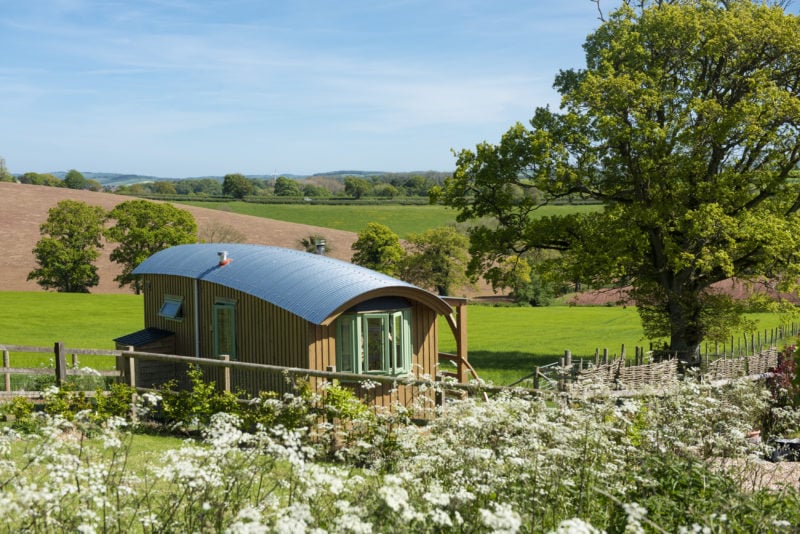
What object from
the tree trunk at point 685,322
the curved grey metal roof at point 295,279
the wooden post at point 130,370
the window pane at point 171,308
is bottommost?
the tree trunk at point 685,322

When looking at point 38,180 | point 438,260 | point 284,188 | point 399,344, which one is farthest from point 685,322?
point 38,180

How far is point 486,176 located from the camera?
28062mm

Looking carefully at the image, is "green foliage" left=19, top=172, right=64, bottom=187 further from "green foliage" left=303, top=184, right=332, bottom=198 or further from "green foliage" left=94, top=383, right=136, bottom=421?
"green foliage" left=94, top=383, right=136, bottom=421

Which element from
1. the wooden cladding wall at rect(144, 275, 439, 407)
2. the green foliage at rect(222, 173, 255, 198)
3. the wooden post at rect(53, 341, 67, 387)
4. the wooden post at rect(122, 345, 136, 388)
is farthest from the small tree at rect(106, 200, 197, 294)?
the green foliage at rect(222, 173, 255, 198)

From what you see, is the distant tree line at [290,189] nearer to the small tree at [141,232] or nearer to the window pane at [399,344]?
the small tree at [141,232]

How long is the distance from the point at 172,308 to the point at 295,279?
14.0 feet

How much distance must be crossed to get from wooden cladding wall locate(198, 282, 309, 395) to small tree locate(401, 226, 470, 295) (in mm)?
41262

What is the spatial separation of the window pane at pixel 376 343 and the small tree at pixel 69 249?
4611cm

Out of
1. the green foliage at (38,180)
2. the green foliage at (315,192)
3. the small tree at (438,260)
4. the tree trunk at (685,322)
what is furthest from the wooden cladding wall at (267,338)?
the green foliage at (38,180)

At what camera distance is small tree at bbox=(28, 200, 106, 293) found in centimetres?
5575

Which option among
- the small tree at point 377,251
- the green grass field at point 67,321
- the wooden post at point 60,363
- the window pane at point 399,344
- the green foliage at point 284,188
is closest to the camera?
the wooden post at point 60,363

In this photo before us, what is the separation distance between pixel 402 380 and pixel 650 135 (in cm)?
1729

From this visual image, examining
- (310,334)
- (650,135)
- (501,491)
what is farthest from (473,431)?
(650,135)

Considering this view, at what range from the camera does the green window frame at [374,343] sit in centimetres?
1545
